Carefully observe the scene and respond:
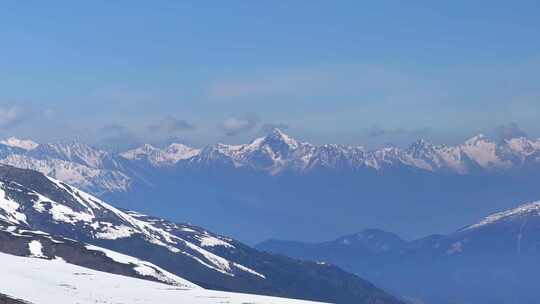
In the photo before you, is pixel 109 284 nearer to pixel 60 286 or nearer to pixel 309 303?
pixel 60 286

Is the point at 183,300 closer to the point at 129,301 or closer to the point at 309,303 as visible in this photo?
the point at 129,301

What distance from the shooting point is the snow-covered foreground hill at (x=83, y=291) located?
16111cm

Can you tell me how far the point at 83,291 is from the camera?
571 feet

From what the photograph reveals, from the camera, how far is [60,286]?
176000mm

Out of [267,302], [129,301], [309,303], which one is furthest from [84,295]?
[309,303]

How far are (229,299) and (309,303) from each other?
1746 centimetres

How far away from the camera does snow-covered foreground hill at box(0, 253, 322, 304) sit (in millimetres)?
161113

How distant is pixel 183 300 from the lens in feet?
588

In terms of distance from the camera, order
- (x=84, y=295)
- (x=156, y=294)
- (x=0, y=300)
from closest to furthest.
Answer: (x=0, y=300) < (x=84, y=295) < (x=156, y=294)

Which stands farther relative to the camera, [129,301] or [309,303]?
[309,303]

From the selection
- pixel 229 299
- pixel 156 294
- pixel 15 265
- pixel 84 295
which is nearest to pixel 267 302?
pixel 229 299

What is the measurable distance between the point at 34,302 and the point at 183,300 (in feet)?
108

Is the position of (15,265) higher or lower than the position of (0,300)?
higher

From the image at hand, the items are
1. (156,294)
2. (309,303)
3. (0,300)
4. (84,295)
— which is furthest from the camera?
(309,303)
